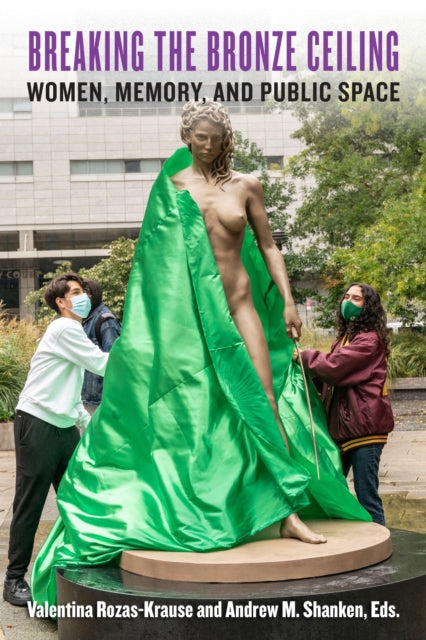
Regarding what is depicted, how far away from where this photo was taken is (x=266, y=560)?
3.97 meters

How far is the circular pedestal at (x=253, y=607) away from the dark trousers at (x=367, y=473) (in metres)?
1.34

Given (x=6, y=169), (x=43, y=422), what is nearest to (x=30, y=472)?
(x=43, y=422)

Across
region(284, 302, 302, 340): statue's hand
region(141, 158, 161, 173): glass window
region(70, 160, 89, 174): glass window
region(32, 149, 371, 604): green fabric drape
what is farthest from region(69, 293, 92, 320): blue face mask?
region(70, 160, 89, 174): glass window

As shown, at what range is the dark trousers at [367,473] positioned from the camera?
18.0 feet

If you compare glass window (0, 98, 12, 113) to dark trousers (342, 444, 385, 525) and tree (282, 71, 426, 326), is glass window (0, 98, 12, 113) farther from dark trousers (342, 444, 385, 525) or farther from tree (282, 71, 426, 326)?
dark trousers (342, 444, 385, 525)

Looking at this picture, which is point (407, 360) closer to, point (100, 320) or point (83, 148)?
point (100, 320)

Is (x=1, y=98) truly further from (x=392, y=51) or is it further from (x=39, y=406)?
(x=39, y=406)

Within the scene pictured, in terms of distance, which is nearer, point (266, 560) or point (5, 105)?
point (266, 560)

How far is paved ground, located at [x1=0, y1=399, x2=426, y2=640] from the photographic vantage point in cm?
484

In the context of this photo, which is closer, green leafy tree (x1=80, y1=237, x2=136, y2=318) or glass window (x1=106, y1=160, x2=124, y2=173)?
green leafy tree (x1=80, y1=237, x2=136, y2=318)

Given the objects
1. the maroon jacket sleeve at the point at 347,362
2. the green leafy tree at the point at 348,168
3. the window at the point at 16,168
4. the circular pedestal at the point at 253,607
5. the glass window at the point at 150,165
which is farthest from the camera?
the glass window at the point at 150,165

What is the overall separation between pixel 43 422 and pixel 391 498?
4036 mm

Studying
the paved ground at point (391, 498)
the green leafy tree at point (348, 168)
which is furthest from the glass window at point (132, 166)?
the paved ground at point (391, 498)

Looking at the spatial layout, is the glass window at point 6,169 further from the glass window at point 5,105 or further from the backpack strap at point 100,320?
the backpack strap at point 100,320
